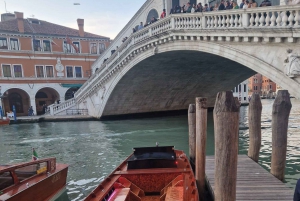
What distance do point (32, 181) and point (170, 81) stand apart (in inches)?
464

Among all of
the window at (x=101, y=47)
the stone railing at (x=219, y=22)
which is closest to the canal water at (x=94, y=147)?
the stone railing at (x=219, y=22)

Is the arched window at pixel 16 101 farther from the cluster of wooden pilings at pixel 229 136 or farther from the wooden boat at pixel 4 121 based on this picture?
the cluster of wooden pilings at pixel 229 136

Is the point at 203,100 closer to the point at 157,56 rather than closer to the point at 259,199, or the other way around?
the point at 259,199

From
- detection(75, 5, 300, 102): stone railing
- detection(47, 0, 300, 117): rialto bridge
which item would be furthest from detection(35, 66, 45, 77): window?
detection(75, 5, 300, 102): stone railing

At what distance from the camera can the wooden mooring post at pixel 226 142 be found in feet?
6.87

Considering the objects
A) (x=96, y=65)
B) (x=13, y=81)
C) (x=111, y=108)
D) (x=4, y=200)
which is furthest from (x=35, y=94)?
(x=4, y=200)

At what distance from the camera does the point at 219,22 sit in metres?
6.87

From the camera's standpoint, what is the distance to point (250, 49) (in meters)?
6.23

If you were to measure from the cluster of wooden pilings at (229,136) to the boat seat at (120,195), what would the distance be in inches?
47.1

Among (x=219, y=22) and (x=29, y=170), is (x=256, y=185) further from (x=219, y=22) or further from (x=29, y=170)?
(x=219, y=22)

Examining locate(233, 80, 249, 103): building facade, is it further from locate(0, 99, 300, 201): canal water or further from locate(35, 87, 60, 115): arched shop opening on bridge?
locate(35, 87, 60, 115): arched shop opening on bridge

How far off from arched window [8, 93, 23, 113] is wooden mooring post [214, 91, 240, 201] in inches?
814

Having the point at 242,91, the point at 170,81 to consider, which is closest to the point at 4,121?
the point at 170,81

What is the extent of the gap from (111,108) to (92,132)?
15.0 ft
